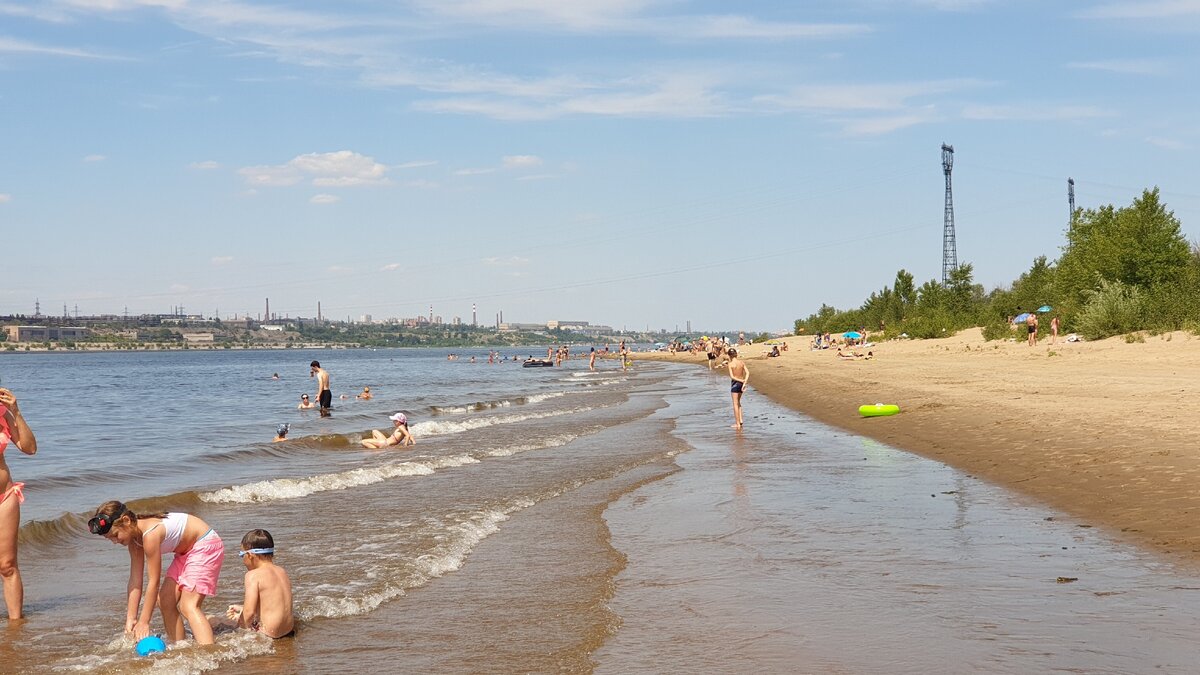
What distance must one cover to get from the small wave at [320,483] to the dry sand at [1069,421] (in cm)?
934

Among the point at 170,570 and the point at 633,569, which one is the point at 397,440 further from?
the point at 170,570

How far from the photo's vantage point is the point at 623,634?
7383 mm

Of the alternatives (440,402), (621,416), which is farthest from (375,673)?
(440,402)

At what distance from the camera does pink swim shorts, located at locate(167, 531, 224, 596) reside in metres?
7.59

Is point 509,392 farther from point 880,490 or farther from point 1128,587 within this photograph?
point 1128,587

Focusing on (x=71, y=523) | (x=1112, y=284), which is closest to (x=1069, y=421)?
(x=71, y=523)

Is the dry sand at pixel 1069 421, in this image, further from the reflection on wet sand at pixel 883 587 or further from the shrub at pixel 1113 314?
the shrub at pixel 1113 314

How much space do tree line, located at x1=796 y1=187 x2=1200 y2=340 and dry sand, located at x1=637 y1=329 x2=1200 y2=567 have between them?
2162mm

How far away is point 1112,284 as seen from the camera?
4850 centimetres

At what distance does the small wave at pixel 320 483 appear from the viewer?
1577 centimetres

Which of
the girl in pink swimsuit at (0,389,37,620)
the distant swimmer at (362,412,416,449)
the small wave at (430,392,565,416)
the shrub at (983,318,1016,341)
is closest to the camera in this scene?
the girl in pink swimsuit at (0,389,37,620)

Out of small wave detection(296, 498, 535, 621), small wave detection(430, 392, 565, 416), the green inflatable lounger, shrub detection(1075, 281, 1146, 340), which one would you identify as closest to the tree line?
shrub detection(1075, 281, 1146, 340)

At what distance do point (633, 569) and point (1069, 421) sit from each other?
11.1 m

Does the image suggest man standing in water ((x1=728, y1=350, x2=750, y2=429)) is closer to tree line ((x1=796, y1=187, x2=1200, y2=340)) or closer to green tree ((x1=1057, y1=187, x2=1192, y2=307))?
tree line ((x1=796, y1=187, x2=1200, y2=340))
